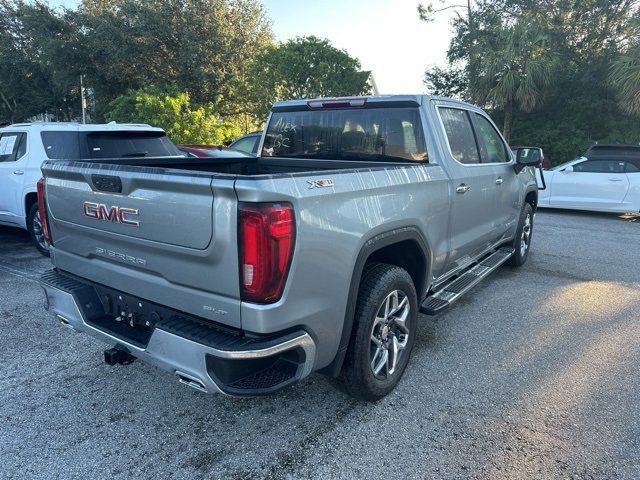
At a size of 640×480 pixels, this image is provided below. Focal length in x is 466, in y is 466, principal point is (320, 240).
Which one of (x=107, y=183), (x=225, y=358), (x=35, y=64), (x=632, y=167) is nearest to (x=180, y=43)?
(x=35, y=64)

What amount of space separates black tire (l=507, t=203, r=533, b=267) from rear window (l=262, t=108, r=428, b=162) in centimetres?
270

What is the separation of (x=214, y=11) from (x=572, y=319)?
21.1m

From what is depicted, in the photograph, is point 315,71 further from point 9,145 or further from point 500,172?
point 500,172

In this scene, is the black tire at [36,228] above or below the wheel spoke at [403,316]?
below

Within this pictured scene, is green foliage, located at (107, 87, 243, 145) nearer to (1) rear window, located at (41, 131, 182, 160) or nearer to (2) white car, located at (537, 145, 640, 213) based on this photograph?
(1) rear window, located at (41, 131, 182, 160)

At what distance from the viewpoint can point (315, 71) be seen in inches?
562

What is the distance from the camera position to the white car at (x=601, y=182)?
9.76 meters

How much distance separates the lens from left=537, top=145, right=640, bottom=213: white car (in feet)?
32.0

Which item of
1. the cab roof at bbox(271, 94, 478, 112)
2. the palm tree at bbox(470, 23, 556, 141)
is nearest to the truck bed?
the cab roof at bbox(271, 94, 478, 112)

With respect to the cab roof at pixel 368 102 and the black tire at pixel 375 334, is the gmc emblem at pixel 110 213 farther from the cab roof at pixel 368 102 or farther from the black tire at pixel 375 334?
the cab roof at pixel 368 102

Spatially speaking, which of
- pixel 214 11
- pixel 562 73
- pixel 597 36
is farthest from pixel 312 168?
pixel 214 11

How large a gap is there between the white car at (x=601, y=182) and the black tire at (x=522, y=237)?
5.13 m

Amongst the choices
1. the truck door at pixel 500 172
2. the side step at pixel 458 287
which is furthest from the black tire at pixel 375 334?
the truck door at pixel 500 172

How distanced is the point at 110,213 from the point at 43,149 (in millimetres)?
4510
